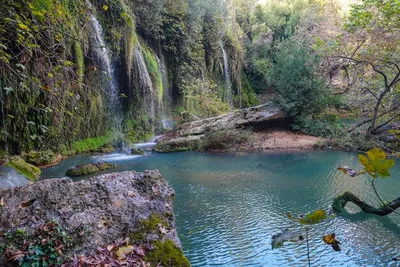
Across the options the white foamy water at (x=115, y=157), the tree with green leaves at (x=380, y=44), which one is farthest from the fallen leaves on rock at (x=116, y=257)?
the white foamy water at (x=115, y=157)

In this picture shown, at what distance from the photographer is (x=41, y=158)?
326 inches

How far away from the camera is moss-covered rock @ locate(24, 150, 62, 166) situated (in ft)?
26.7

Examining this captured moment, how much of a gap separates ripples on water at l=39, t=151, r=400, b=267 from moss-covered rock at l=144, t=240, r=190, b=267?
1.09 m

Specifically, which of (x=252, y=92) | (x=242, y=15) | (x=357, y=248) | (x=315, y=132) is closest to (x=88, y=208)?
(x=357, y=248)

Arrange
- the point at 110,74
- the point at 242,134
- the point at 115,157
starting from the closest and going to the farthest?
the point at 115,157
the point at 110,74
the point at 242,134

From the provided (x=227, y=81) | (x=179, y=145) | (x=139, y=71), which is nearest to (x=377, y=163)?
(x=179, y=145)

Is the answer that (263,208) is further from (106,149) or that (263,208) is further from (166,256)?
(106,149)

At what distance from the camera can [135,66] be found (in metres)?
12.4

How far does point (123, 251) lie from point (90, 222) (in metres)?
0.39

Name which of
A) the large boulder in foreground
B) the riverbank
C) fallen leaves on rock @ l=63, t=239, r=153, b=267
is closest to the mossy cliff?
the riverbank

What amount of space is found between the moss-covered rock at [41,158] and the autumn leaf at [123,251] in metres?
7.14

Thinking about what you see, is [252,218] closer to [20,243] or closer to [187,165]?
[20,243]

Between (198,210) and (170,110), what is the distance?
1194 centimetres

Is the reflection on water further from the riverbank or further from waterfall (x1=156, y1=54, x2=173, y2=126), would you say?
waterfall (x1=156, y1=54, x2=173, y2=126)
